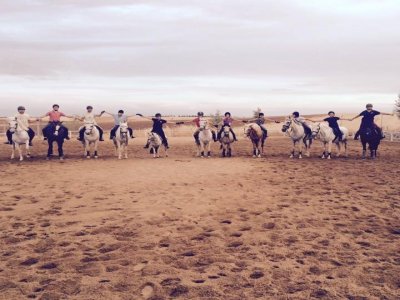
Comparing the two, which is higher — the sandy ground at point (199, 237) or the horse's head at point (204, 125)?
the horse's head at point (204, 125)

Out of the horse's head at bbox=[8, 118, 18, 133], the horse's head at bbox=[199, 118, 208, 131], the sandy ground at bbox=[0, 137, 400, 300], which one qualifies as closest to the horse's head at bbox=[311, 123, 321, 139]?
the horse's head at bbox=[199, 118, 208, 131]

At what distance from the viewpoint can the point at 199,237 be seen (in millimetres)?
6508

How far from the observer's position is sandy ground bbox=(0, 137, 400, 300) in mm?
4684

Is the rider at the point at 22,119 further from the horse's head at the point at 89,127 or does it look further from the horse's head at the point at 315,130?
the horse's head at the point at 315,130

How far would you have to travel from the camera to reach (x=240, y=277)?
16.2ft

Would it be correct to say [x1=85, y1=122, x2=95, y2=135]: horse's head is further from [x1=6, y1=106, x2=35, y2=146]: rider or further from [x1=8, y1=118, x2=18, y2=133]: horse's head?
[x1=8, y1=118, x2=18, y2=133]: horse's head

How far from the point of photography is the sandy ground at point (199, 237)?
4684mm

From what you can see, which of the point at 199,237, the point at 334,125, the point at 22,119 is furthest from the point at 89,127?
the point at 199,237

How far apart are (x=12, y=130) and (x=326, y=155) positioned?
1545cm

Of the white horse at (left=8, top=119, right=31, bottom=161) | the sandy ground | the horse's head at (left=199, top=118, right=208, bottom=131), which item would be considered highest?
the horse's head at (left=199, top=118, right=208, bottom=131)

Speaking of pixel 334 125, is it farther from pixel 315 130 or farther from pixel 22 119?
pixel 22 119

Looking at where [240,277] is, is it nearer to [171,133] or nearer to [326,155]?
[326,155]

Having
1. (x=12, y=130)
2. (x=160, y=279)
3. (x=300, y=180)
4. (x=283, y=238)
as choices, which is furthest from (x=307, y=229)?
(x=12, y=130)

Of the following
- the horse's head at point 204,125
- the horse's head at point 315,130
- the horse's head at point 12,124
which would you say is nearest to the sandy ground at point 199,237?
the horse's head at point 12,124
